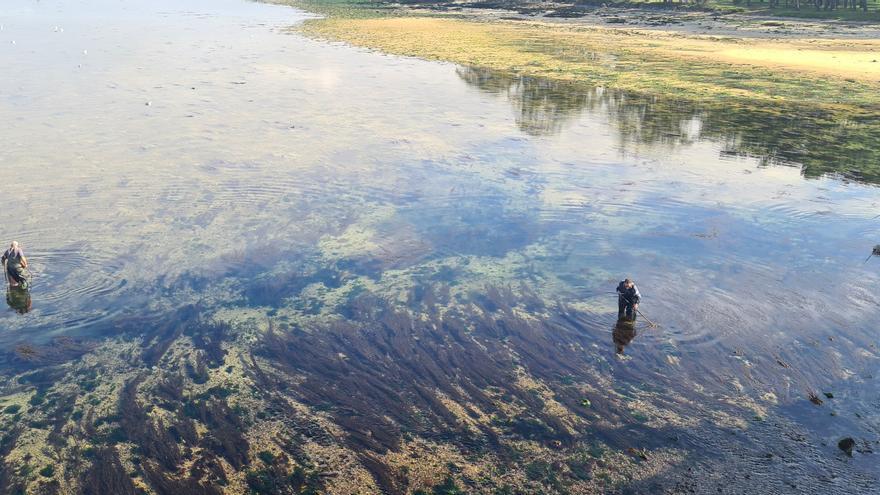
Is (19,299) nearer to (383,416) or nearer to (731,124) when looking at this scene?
(383,416)

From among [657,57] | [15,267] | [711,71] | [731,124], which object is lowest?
[15,267]

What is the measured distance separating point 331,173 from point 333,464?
1569 centimetres

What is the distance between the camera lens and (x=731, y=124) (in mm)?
32781

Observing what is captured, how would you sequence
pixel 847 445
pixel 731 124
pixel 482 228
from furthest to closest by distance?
pixel 731 124, pixel 482 228, pixel 847 445

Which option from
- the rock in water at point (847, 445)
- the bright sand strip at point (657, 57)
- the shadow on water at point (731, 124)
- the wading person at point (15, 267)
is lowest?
the rock in water at point (847, 445)

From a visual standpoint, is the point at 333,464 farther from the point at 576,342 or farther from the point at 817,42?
the point at 817,42

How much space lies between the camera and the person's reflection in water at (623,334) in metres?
13.9

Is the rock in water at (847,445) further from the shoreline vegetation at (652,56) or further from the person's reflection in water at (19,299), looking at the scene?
→ the shoreline vegetation at (652,56)

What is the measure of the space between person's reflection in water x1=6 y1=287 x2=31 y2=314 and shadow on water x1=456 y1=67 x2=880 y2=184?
869 inches

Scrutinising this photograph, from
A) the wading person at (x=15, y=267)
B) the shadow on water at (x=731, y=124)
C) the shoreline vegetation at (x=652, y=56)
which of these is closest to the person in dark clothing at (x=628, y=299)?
the wading person at (x=15, y=267)

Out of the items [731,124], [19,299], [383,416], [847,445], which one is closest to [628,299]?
[847,445]

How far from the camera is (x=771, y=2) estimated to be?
3280 inches

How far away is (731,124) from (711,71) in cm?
1591

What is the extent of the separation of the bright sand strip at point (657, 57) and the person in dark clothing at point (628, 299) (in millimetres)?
28933
